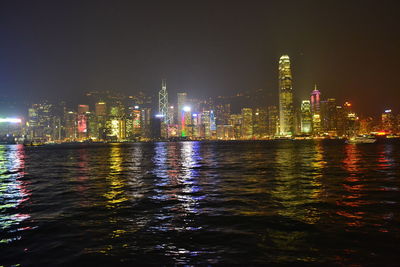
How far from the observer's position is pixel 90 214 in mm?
15539

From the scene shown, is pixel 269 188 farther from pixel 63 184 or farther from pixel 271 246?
pixel 63 184

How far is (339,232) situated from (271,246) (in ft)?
10.6

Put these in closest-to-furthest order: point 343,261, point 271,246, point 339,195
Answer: point 343,261
point 271,246
point 339,195

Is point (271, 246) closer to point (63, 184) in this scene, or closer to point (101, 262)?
point (101, 262)

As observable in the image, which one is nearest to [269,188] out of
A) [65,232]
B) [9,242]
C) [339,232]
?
[339,232]

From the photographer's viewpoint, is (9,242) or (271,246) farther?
(9,242)

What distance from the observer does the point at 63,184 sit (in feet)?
91.4

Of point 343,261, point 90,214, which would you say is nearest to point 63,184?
point 90,214

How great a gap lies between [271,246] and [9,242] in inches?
357

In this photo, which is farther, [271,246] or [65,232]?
[65,232]

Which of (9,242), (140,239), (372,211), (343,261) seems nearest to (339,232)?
(343,261)

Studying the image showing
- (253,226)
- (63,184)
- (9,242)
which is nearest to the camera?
(9,242)

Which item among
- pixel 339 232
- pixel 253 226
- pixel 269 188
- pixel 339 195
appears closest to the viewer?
pixel 339 232

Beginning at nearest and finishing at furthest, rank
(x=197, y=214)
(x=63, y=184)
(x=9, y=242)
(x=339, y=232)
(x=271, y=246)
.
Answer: (x=271, y=246)
(x=9, y=242)
(x=339, y=232)
(x=197, y=214)
(x=63, y=184)
